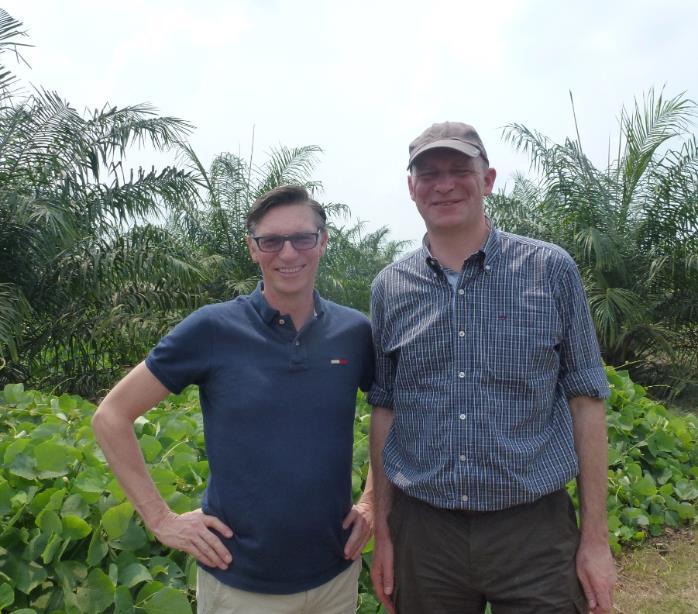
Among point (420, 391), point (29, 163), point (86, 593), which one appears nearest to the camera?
point (420, 391)

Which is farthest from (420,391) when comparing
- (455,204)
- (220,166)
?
(220,166)

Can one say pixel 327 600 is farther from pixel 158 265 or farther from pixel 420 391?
pixel 158 265

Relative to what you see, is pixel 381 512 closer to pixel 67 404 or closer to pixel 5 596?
pixel 5 596

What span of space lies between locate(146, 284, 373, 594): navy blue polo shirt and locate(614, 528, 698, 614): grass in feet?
7.84

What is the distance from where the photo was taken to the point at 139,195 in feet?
26.0

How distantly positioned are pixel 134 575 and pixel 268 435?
796mm

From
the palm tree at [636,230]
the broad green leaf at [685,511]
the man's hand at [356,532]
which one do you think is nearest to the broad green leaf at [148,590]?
the man's hand at [356,532]

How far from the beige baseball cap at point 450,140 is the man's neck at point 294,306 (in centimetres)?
55

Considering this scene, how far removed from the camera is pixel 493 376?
199 cm

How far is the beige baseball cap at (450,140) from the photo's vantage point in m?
2.07

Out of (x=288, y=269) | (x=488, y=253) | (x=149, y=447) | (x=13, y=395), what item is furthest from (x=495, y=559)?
(x=13, y=395)

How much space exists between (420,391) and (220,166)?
10.6m

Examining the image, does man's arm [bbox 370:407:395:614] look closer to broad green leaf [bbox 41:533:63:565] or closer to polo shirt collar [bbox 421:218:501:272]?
polo shirt collar [bbox 421:218:501:272]

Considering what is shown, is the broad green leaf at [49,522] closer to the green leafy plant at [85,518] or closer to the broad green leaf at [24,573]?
the green leafy plant at [85,518]
